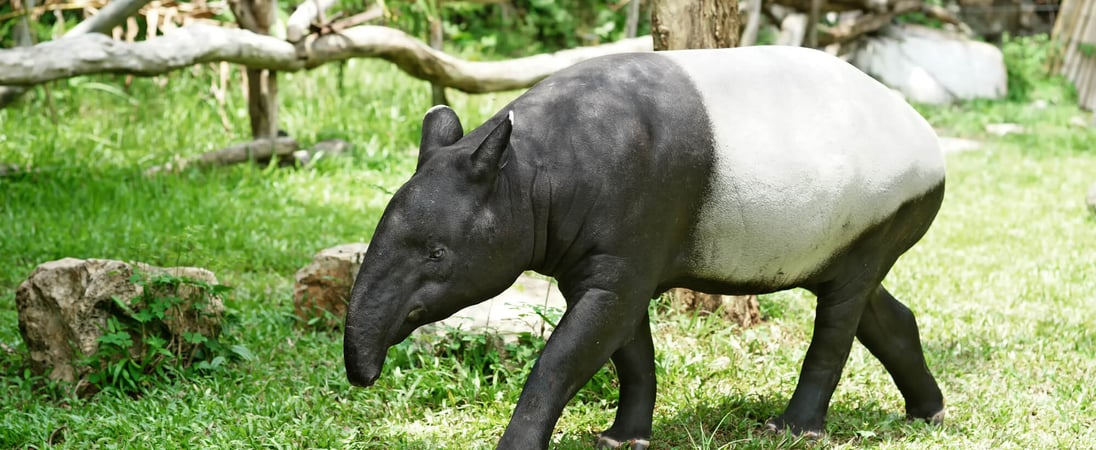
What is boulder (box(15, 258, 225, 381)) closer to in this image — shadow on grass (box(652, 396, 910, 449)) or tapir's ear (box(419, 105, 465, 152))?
tapir's ear (box(419, 105, 465, 152))

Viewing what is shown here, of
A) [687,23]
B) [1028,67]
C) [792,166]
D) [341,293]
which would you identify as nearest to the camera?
[792,166]

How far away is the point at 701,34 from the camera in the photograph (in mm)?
5332

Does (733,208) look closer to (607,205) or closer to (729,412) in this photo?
(607,205)

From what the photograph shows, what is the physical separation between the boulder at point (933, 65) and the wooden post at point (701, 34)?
346 inches

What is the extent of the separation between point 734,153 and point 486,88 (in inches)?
237

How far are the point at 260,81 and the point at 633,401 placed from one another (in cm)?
579

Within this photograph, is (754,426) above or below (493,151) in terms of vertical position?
below

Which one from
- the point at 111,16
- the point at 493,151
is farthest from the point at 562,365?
the point at 111,16

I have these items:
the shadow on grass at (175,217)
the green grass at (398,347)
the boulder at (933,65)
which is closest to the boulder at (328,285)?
the green grass at (398,347)

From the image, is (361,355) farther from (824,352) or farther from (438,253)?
(824,352)

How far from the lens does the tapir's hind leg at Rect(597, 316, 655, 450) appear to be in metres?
3.94

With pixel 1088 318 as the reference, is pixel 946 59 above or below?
below

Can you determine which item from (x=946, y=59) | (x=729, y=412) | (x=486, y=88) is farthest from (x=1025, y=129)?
(x=729, y=412)

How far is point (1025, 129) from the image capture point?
12.2 meters
